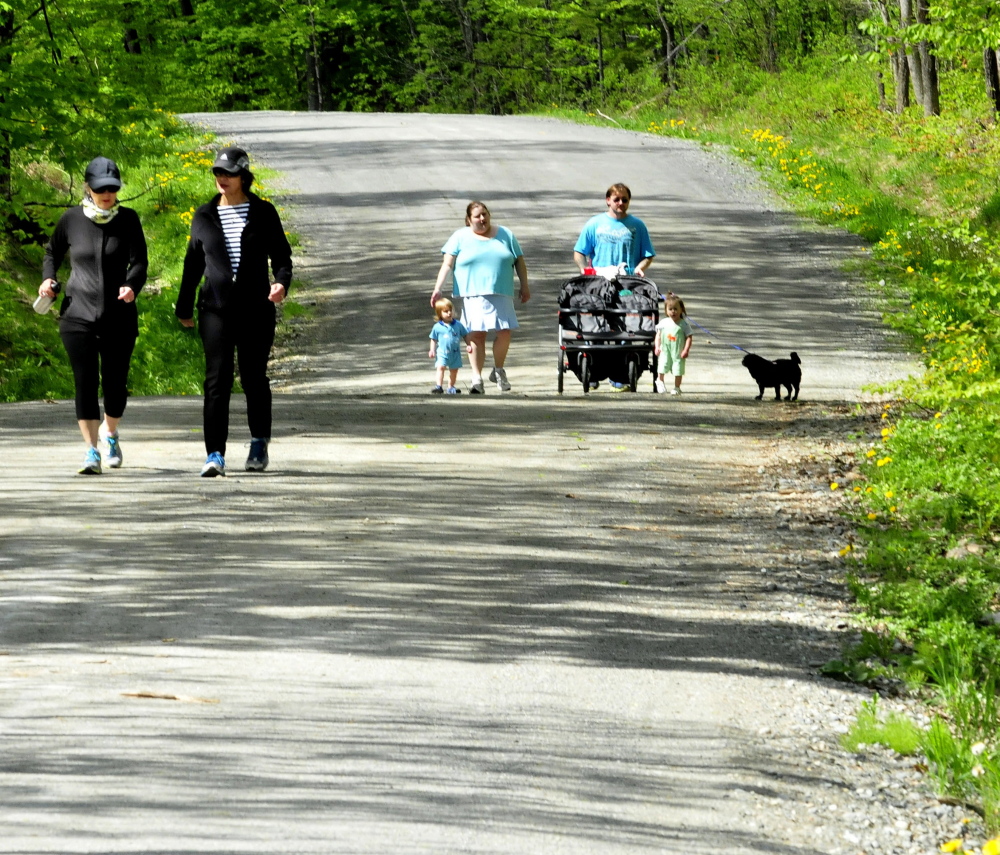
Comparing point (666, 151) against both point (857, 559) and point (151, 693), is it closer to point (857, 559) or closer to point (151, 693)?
point (857, 559)

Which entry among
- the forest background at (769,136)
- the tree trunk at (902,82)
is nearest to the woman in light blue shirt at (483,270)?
the forest background at (769,136)

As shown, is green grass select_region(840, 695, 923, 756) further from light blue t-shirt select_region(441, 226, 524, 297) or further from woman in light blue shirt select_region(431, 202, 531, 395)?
light blue t-shirt select_region(441, 226, 524, 297)

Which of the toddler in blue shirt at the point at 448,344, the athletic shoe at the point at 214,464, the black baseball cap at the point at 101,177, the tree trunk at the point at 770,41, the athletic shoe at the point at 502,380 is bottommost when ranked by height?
the athletic shoe at the point at 214,464

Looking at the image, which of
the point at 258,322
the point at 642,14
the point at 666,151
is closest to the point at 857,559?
the point at 258,322

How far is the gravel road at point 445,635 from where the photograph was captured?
457 cm

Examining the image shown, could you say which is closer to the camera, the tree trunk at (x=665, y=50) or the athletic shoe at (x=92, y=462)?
the athletic shoe at (x=92, y=462)

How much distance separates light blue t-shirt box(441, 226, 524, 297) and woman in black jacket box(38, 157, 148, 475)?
4.78 meters

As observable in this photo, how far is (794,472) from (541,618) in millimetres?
4140

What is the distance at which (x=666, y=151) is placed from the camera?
35.2 meters

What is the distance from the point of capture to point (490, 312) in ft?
45.8

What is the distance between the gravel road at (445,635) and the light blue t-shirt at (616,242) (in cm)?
136

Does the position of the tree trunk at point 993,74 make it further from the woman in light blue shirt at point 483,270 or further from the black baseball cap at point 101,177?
the black baseball cap at point 101,177

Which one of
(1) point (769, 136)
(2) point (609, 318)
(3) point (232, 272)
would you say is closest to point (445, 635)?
(3) point (232, 272)

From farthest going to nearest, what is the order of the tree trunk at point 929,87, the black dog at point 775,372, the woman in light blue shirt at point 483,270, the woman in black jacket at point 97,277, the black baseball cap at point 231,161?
1. the tree trunk at point 929,87
2. the black dog at point 775,372
3. the woman in light blue shirt at point 483,270
4. the woman in black jacket at point 97,277
5. the black baseball cap at point 231,161
